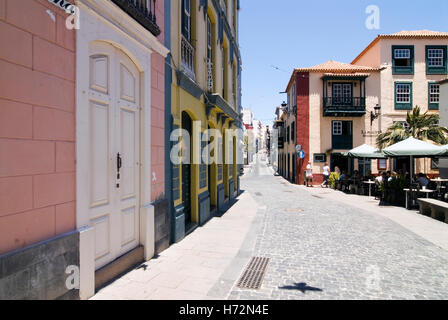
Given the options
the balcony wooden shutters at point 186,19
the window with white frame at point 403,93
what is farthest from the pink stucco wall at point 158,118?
the window with white frame at point 403,93

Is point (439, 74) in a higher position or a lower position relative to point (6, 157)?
higher

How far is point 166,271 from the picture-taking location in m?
4.69

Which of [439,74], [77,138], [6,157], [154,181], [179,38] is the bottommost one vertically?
[154,181]

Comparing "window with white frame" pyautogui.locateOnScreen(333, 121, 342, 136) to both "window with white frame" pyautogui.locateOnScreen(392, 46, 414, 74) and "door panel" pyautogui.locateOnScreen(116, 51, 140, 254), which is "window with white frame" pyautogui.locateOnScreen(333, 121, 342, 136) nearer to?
"window with white frame" pyautogui.locateOnScreen(392, 46, 414, 74)

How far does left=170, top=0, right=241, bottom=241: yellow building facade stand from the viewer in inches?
259

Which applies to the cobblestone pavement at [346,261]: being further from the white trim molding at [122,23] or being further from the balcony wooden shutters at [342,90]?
the balcony wooden shutters at [342,90]

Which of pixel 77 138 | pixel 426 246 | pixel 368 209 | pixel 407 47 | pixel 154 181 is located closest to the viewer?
pixel 77 138

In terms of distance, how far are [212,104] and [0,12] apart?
6906 millimetres

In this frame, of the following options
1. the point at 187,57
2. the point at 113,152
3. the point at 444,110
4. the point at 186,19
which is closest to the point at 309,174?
the point at 444,110

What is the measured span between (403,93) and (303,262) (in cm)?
2331

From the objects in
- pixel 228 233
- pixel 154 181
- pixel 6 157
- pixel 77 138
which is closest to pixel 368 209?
pixel 228 233

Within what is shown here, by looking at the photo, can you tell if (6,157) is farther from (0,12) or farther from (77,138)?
(0,12)

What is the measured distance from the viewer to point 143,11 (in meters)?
5.08
